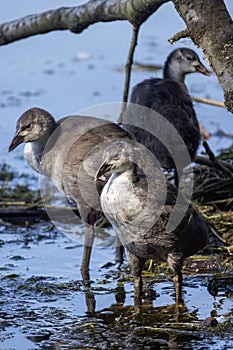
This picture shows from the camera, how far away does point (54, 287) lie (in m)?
5.77

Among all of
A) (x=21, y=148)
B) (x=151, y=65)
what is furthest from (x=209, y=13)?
(x=151, y=65)

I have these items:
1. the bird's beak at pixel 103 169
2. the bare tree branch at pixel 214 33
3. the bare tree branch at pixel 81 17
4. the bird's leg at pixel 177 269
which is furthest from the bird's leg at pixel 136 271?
the bare tree branch at pixel 81 17

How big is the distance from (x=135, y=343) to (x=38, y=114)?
92.2 inches

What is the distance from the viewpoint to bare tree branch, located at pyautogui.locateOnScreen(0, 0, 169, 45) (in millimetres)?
6314

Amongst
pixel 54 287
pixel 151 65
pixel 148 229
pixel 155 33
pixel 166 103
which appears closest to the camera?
pixel 148 229

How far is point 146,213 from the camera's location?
203 inches

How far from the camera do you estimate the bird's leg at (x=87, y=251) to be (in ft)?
20.2

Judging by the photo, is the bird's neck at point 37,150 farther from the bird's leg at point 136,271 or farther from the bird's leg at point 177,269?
the bird's leg at point 177,269

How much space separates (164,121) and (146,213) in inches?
67.0

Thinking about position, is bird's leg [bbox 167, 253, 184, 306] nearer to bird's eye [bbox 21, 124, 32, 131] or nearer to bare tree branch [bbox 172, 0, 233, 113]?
bare tree branch [bbox 172, 0, 233, 113]

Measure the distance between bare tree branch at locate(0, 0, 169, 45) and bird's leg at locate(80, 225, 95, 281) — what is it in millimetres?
1576

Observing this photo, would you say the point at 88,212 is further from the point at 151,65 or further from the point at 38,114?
the point at 151,65

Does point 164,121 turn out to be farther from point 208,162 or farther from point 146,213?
point 146,213

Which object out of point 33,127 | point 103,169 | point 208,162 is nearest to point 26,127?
point 33,127
